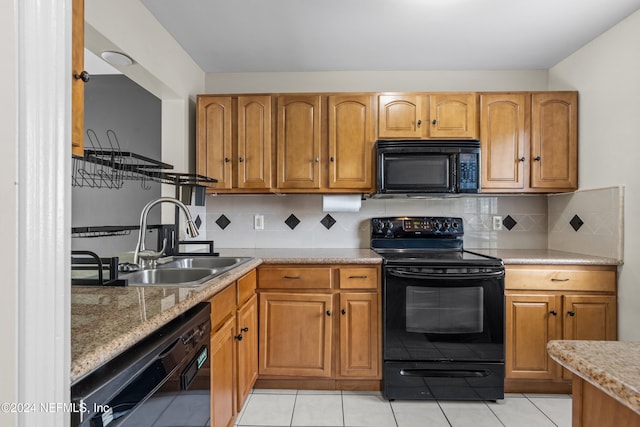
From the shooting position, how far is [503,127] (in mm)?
2594

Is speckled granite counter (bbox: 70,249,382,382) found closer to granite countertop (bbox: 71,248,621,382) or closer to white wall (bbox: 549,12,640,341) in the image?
granite countertop (bbox: 71,248,621,382)

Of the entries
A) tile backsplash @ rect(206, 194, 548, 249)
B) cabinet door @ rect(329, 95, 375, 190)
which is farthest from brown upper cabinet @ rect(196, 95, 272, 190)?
cabinet door @ rect(329, 95, 375, 190)

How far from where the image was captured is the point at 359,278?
233 centimetres

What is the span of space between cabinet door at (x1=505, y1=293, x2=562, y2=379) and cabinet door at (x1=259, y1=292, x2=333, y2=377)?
1160 mm

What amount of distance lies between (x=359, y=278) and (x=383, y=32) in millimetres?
1613

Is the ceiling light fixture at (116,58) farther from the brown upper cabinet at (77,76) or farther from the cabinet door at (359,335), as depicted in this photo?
the cabinet door at (359,335)

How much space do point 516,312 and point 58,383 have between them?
8.07ft

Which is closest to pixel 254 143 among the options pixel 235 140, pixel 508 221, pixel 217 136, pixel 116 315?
pixel 235 140

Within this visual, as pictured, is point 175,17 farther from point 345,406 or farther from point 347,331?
point 345,406

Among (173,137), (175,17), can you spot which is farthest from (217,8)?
(173,137)

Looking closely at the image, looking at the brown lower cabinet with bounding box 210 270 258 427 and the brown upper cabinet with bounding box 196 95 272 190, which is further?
the brown upper cabinet with bounding box 196 95 272 190

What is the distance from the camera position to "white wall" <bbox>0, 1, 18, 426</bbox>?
0.44m

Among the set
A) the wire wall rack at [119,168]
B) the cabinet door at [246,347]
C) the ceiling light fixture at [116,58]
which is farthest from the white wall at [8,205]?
→ the ceiling light fixture at [116,58]

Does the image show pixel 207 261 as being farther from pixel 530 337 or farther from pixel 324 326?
pixel 530 337
